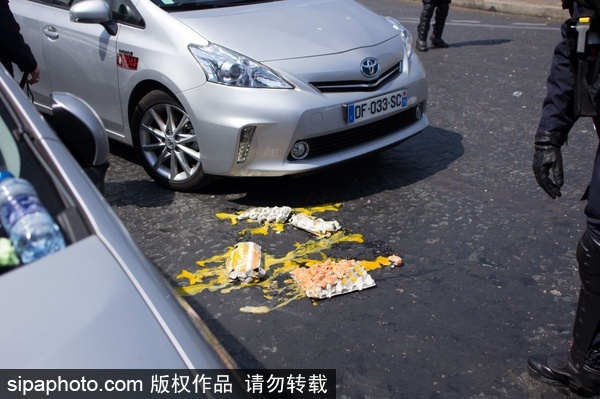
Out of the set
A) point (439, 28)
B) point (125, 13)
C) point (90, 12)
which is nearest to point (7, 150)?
point (90, 12)

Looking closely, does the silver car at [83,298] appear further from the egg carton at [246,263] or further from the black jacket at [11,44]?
the black jacket at [11,44]

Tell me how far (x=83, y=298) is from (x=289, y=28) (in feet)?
12.6

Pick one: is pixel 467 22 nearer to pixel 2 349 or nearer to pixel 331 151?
pixel 331 151

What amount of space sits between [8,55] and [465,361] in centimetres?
338

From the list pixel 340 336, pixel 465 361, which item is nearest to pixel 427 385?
pixel 465 361

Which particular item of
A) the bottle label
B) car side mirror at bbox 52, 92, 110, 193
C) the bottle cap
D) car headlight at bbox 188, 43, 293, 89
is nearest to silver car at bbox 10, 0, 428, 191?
car headlight at bbox 188, 43, 293, 89

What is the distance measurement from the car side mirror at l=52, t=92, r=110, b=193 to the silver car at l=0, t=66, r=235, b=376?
11.8 inches

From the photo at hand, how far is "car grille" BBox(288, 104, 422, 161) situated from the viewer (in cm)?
522

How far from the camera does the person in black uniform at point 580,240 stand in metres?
Result: 3.11

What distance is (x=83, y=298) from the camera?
1878 mm

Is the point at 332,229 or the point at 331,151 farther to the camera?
the point at 331,151

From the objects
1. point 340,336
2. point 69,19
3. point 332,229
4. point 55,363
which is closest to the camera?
point 55,363

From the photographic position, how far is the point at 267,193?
557cm

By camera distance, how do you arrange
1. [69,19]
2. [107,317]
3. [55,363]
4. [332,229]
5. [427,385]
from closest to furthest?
[55,363] < [107,317] < [427,385] < [332,229] < [69,19]
